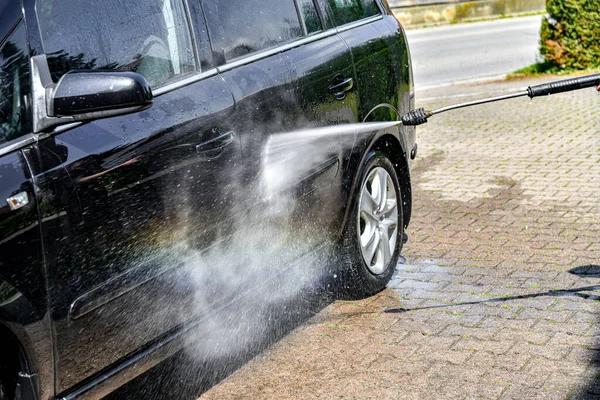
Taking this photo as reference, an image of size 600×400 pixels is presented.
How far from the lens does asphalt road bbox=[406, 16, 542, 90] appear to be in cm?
1598

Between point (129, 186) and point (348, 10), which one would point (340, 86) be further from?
point (129, 186)

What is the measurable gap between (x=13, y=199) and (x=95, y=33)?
887 mm

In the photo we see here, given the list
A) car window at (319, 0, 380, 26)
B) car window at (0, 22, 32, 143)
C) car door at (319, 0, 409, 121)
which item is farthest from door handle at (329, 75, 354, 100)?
car window at (0, 22, 32, 143)

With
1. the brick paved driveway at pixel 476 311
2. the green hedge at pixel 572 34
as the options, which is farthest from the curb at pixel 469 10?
the brick paved driveway at pixel 476 311

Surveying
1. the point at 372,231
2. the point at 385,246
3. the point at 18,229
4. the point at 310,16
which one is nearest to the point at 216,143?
the point at 18,229

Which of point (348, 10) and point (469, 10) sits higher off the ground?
point (348, 10)

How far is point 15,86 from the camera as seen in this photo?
321cm

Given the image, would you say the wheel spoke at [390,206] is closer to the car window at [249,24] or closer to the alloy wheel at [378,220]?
the alloy wheel at [378,220]

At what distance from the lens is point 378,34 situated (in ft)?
18.1

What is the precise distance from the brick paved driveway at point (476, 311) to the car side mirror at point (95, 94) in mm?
1645

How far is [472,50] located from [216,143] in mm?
16073

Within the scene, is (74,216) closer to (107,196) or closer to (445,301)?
(107,196)

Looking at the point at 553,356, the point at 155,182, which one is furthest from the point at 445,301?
the point at 155,182

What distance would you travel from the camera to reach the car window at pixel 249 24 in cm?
413
